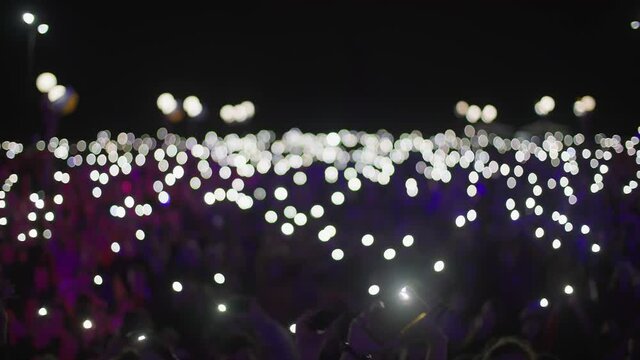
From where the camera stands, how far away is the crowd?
3.40m

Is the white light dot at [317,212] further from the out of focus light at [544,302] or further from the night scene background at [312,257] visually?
the out of focus light at [544,302]

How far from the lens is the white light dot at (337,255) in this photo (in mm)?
5719

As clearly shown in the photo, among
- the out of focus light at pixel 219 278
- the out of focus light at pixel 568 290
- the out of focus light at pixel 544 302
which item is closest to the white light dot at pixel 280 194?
the out of focus light at pixel 219 278

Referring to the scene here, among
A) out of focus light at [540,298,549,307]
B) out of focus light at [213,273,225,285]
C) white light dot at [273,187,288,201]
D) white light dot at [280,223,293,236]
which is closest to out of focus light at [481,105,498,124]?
white light dot at [273,187,288,201]

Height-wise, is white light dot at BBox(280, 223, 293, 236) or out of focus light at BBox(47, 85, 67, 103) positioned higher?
out of focus light at BBox(47, 85, 67, 103)

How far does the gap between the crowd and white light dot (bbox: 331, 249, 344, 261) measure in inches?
1.6

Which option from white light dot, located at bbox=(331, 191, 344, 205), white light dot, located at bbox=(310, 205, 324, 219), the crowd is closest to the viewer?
the crowd

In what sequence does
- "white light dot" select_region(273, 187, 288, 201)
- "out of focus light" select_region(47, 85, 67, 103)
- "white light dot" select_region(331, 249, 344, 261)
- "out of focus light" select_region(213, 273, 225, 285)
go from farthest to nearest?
1. "out of focus light" select_region(47, 85, 67, 103)
2. "white light dot" select_region(273, 187, 288, 201)
3. "white light dot" select_region(331, 249, 344, 261)
4. "out of focus light" select_region(213, 273, 225, 285)

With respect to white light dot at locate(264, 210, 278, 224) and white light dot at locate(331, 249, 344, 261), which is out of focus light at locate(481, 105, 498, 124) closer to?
white light dot at locate(264, 210, 278, 224)

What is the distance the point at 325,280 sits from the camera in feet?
18.1

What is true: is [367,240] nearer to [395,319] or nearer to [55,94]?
[395,319]

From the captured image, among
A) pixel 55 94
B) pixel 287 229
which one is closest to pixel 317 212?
pixel 287 229

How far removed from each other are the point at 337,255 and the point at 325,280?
298 millimetres

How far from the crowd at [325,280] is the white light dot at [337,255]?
40 mm
